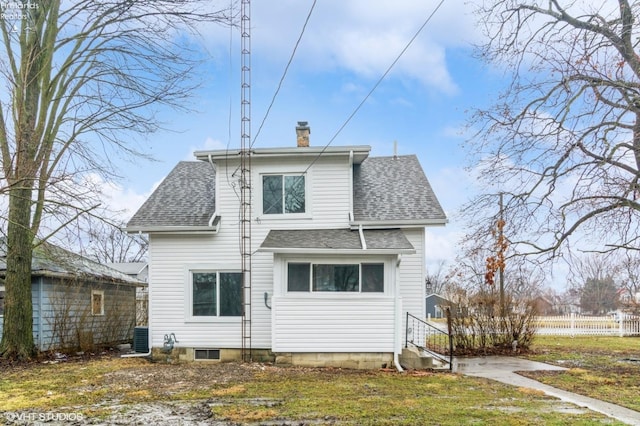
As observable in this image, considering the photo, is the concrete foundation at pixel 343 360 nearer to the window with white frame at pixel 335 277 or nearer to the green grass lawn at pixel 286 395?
the green grass lawn at pixel 286 395

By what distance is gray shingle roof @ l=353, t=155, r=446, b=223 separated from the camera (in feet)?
41.3

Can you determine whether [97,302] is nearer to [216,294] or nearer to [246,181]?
[216,294]

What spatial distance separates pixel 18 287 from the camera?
1257 cm

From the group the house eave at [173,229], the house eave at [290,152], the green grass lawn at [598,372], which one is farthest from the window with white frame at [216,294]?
the green grass lawn at [598,372]

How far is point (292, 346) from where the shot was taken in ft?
37.0

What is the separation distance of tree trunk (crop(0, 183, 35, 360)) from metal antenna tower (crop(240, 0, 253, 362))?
215 inches

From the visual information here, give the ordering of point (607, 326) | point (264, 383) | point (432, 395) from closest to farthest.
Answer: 1. point (432, 395)
2. point (264, 383)
3. point (607, 326)

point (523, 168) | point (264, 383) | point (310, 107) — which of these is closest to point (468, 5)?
point (523, 168)

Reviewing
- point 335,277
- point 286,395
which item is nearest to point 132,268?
point 335,277

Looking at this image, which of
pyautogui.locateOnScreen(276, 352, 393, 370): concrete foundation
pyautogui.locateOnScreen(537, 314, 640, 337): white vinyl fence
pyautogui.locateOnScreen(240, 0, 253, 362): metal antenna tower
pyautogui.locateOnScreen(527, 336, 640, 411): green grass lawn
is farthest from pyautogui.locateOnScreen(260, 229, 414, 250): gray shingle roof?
pyautogui.locateOnScreen(537, 314, 640, 337): white vinyl fence

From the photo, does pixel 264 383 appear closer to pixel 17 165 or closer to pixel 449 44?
pixel 17 165

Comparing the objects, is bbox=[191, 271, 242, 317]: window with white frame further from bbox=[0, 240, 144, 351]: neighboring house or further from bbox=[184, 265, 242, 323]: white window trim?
bbox=[0, 240, 144, 351]: neighboring house

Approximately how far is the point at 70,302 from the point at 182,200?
180 inches

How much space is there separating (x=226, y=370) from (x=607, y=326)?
2161 centimetres
